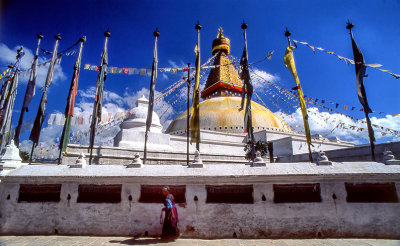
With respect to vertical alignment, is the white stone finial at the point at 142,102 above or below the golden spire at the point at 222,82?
below

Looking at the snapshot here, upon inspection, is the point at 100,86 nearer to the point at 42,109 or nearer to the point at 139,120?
the point at 42,109

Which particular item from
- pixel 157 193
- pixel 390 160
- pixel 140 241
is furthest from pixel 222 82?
pixel 140 241

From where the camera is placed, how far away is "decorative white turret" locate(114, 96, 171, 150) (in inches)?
589

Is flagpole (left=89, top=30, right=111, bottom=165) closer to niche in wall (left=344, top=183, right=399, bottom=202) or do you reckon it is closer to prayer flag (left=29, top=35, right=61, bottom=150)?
prayer flag (left=29, top=35, right=61, bottom=150)

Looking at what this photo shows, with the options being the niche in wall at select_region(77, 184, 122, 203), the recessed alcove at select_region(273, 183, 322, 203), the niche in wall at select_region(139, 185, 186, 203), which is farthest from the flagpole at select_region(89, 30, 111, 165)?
the recessed alcove at select_region(273, 183, 322, 203)

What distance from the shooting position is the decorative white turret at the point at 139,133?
49.1 ft

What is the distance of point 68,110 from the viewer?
36.8ft

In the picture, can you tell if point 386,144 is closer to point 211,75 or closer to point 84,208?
point 84,208

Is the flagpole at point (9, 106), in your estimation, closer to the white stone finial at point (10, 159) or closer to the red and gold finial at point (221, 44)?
the white stone finial at point (10, 159)

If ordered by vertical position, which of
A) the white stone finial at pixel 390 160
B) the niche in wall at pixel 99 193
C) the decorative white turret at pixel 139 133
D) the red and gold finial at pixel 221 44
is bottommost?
the niche in wall at pixel 99 193

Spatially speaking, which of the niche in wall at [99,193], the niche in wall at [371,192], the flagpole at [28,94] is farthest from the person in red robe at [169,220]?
the flagpole at [28,94]

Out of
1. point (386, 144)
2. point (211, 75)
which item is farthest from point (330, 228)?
point (211, 75)

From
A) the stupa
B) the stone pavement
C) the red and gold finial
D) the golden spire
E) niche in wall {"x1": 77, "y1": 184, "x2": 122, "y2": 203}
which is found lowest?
the stone pavement

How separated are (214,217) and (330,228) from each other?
327 cm
